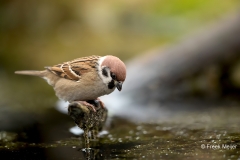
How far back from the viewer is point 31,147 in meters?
5.25

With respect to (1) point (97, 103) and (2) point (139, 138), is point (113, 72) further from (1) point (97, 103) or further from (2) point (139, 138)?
(2) point (139, 138)

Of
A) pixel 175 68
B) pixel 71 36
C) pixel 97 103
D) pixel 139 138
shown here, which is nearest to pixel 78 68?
pixel 97 103

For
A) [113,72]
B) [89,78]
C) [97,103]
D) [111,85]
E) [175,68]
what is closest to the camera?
[113,72]

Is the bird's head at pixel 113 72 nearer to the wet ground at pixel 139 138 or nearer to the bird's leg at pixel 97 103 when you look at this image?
the bird's leg at pixel 97 103

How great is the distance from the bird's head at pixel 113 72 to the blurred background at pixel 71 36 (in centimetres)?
149

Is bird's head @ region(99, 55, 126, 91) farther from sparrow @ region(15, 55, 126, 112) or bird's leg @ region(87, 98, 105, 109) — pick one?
bird's leg @ region(87, 98, 105, 109)

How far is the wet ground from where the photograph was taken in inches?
184

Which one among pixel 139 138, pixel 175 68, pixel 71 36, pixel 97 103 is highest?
pixel 71 36

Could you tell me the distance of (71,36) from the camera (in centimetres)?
1153

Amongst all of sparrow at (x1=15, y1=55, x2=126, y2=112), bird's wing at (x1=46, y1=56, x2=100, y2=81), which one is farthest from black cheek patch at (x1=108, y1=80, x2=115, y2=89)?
bird's wing at (x1=46, y1=56, x2=100, y2=81)

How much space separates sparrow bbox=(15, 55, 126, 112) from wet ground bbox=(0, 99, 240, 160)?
1.87 feet

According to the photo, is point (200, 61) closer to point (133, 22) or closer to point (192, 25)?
point (192, 25)

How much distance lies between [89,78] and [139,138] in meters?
0.96

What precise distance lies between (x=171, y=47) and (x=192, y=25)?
415 centimetres
